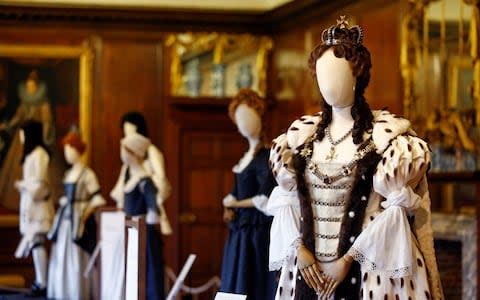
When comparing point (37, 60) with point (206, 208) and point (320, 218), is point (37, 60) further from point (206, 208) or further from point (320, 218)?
point (320, 218)

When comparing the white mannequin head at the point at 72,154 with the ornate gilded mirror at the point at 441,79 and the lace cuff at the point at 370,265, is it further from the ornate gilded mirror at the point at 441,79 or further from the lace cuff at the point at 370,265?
the lace cuff at the point at 370,265

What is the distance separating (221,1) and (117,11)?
1151 millimetres

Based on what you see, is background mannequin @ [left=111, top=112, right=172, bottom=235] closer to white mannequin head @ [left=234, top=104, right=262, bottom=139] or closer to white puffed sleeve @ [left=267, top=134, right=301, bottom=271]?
white mannequin head @ [left=234, top=104, right=262, bottom=139]

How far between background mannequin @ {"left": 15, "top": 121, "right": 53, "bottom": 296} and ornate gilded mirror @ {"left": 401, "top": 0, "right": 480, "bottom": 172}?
3.33 meters

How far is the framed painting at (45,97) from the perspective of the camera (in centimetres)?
1015

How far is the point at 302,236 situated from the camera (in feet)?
11.4

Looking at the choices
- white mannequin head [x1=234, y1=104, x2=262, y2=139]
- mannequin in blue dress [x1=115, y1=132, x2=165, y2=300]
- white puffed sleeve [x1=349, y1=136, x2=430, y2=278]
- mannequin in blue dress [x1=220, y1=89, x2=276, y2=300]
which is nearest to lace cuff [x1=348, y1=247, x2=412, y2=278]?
white puffed sleeve [x1=349, y1=136, x2=430, y2=278]

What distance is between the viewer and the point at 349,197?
342 cm

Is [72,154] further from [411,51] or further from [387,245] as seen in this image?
[387,245]

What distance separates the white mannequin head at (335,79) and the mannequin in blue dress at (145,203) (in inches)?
142

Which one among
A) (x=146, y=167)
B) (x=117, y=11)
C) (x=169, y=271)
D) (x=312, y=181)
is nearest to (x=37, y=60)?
(x=117, y=11)

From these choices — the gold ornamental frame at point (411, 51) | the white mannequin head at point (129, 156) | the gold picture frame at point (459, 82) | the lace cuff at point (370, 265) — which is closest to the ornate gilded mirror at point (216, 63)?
the gold ornamental frame at point (411, 51)

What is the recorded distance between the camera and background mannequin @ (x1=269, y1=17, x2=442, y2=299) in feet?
10.9

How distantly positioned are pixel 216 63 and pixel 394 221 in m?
7.24
